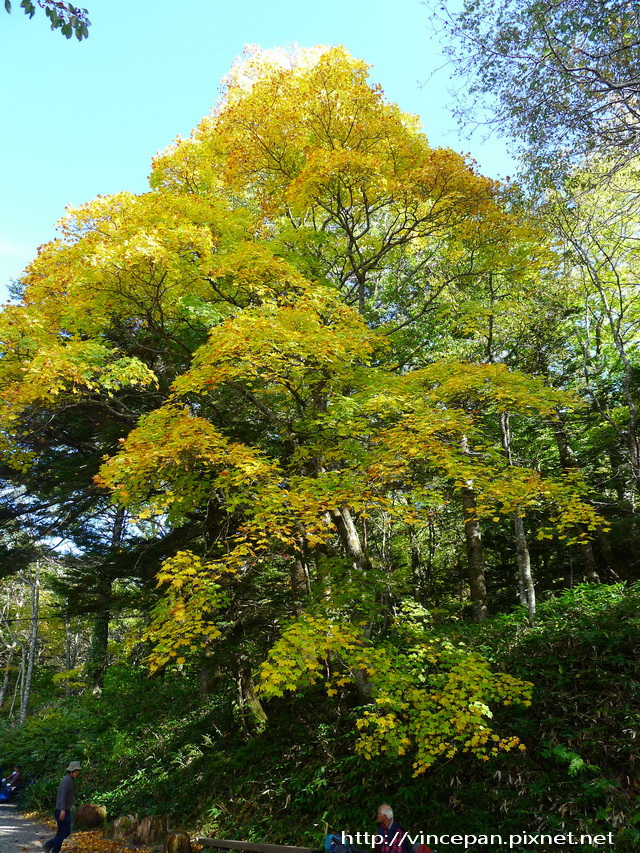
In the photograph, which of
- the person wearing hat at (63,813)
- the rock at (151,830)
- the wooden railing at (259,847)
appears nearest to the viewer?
the wooden railing at (259,847)

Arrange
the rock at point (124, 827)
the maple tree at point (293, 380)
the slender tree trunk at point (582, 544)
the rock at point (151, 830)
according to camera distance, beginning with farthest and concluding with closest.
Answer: the slender tree trunk at point (582, 544)
the rock at point (124, 827)
the rock at point (151, 830)
the maple tree at point (293, 380)

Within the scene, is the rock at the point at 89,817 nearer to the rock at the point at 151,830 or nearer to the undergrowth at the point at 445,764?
the undergrowth at the point at 445,764

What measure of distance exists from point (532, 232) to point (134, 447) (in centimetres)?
806

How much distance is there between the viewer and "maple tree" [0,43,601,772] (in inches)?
238

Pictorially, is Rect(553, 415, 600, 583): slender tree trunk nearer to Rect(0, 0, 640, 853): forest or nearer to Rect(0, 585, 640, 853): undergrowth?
Rect(0, 0, 640, 853): forest

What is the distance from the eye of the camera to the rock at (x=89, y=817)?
9.38 meters

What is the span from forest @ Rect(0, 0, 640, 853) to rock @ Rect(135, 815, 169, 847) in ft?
1.64

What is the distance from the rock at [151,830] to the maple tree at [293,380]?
7.25 feet

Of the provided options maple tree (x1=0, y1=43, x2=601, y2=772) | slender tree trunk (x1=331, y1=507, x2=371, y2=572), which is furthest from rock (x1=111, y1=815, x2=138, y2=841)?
slender tree trunk (x1=331, y1=507, x2=371, y2=572)

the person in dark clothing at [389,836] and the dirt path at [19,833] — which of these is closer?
the person in dark clothing at [389,836]

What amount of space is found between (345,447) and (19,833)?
9.91 metres

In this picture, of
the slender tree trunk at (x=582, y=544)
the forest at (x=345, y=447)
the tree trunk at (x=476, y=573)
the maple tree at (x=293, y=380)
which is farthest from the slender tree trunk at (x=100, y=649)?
the slender tree trunk at (x=582, y=544)

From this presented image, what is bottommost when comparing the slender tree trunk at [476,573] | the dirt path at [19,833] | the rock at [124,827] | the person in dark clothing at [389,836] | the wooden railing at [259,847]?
the dirt path at [19,833]

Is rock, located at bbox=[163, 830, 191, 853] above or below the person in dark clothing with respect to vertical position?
below
